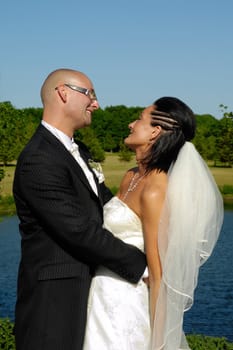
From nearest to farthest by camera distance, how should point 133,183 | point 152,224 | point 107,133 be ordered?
1. point 152,224
2. point 133,183
3. point 107,133

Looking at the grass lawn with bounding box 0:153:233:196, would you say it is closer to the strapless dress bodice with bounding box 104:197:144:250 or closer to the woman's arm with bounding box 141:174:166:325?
the strapless dress bodice with bounding box 104:197:144:250

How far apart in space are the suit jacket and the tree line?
2.62 m

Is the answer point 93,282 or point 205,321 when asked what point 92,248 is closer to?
point 93,282

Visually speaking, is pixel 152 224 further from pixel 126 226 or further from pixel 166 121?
pixel 166 121

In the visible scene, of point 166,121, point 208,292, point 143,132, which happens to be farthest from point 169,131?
point 208,292

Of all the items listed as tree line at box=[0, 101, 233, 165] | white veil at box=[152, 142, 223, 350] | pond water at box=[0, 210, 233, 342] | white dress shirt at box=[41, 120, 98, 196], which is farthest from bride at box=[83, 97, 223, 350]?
pond water at box=[0, 210, 233, 342]

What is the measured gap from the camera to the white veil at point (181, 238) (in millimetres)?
3359

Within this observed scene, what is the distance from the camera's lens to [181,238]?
3.41 metres

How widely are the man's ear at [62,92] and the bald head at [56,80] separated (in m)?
0.03

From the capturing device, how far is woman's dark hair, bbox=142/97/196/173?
135 inches

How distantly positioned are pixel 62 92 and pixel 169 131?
1.94 ft

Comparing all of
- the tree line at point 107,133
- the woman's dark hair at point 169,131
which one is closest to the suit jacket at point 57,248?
the woman's dark hair at point 169,131

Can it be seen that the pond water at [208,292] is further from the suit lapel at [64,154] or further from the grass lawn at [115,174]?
the grass lawn at [115,174]

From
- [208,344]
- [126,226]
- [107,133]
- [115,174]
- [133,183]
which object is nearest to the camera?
[126,226]
